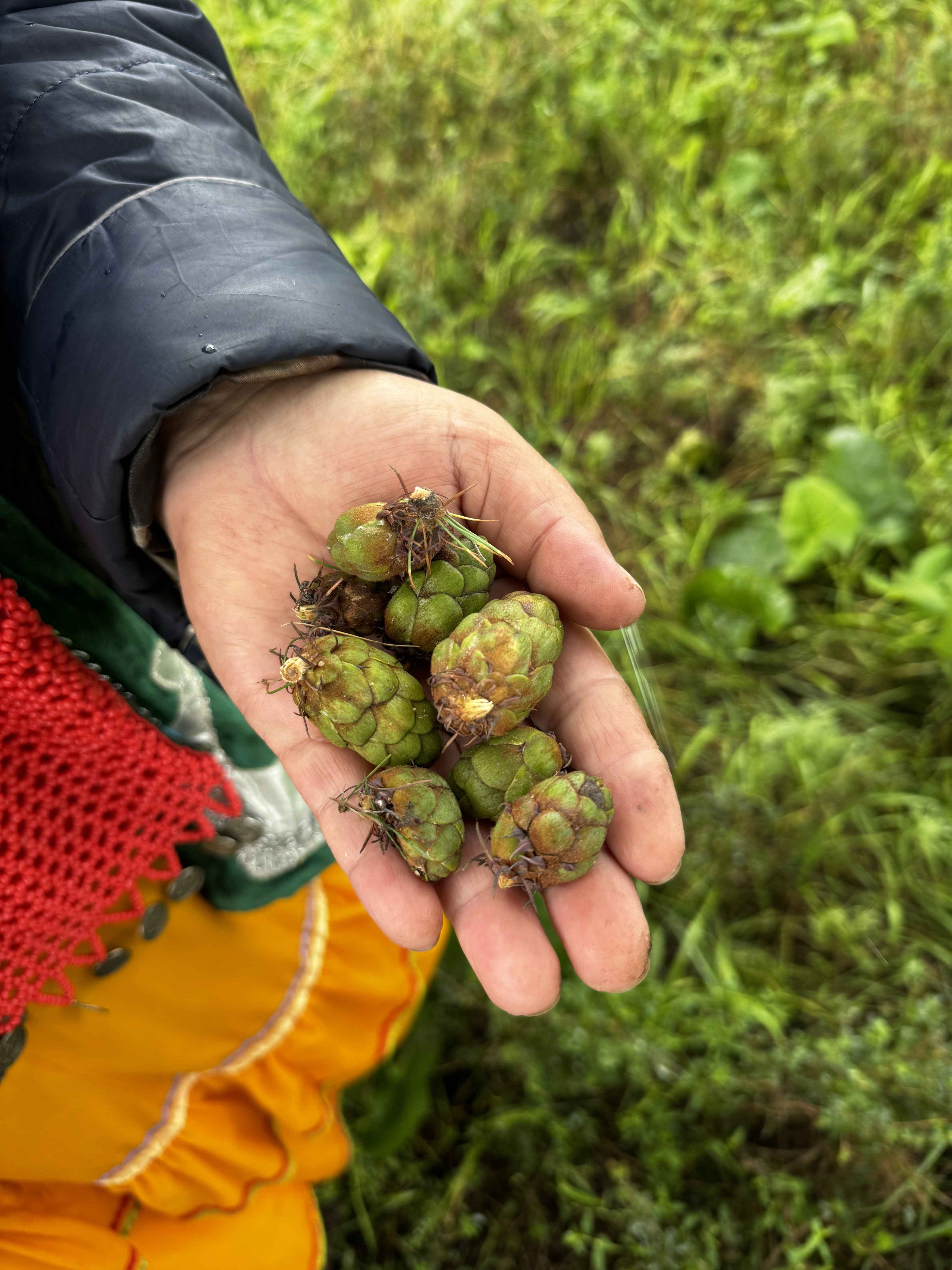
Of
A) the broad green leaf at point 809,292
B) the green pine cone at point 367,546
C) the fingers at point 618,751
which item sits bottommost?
the fingers at point 618,751

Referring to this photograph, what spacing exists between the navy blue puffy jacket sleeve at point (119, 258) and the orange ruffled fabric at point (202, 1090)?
44.5 inches

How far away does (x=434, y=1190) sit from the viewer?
10.2ft

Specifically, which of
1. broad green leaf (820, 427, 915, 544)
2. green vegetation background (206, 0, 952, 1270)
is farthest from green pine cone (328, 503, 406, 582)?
broad green leaf (820, 427, 915, 544)

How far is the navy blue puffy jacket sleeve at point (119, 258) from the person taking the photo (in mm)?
2035

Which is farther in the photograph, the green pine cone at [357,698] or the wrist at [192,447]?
the wrist at [192,447]

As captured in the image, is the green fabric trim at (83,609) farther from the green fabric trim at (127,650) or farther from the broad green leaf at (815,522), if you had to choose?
the broad green leaf at (815,522)

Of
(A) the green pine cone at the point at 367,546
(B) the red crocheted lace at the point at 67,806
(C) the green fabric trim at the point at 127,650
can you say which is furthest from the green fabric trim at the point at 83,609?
(A) the green pine cone at the point at 367,546

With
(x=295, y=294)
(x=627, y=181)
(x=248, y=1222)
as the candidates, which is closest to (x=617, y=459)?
(x=627, y=181)

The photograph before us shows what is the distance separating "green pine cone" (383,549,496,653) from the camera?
2.15m

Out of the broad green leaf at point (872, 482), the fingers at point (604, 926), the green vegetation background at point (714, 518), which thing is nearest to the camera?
the fingers at point (604, 926)

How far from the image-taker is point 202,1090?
2387mm

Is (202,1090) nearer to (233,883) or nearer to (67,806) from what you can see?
(233,883)

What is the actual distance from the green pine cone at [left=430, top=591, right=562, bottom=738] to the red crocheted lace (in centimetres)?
63

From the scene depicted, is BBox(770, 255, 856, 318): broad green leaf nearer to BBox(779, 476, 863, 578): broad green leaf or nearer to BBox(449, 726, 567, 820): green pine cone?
BBox(779, 476, 863, 578): broad green leaf
